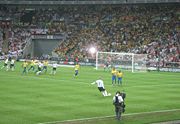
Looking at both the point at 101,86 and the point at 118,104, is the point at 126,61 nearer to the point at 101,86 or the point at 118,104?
the point at 101,86

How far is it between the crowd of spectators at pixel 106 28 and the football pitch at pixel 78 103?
30.2 meters

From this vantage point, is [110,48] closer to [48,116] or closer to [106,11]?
[106,11]

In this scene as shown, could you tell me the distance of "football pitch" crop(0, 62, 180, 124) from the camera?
25172mm

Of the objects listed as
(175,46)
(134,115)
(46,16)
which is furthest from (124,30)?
(134,115)

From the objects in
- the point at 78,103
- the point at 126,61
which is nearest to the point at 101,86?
the point at 78,103

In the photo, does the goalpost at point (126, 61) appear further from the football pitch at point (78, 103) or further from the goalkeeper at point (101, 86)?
the goalkeeper at point (101, 86)

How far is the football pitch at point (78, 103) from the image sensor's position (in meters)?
25.2

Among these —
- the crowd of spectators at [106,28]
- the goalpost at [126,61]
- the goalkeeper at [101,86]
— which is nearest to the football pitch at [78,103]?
the goalkeeper at [101,86]

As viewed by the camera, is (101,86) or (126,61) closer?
(101,86)

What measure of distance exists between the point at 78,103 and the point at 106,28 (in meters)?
53.0

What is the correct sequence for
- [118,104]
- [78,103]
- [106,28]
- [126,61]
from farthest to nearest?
1. [106,28]
2. [126,61]
3. [78,103]
4. [118,104]

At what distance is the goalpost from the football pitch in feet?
67.1

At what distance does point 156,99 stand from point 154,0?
45.2 meters

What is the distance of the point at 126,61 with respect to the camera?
212 ft
